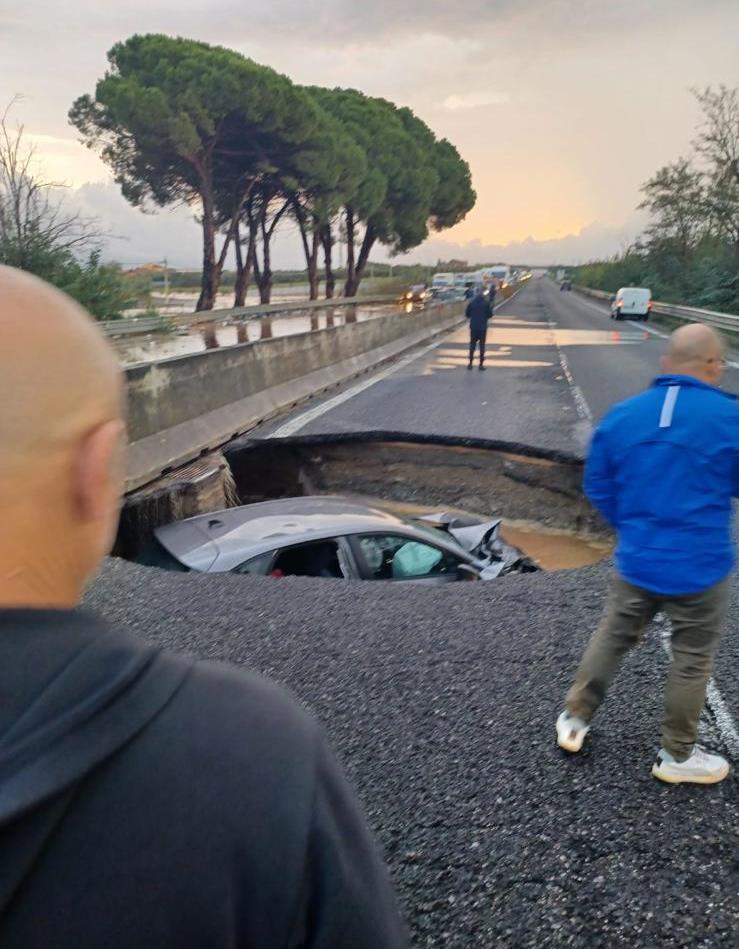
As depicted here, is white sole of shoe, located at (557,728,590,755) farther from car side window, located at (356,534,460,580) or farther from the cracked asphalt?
car side window, located at (356,534,460,580)

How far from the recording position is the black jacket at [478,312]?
17.1 meters

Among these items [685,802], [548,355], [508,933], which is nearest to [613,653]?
[685,802]

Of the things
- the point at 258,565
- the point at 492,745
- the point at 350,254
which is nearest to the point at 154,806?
the point at 492,745

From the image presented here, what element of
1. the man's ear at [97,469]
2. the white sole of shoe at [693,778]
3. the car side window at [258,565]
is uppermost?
the man's ear at [97,469]

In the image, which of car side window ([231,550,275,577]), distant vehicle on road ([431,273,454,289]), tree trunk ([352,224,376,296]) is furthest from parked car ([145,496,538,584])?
distant vehicle on road ([431,273,454,289])

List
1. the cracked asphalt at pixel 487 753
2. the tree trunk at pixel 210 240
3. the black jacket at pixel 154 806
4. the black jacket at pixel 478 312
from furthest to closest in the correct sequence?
1. the tree trunk at pixel 210 240
2. the black jacket at pixel 478 312
3. the cracked asphalt at pixel 487 753
4. the black jacket at pixel 154 806

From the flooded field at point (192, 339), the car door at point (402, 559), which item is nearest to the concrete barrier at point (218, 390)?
the flooded field at point (192, 339)

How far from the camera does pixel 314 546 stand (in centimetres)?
557

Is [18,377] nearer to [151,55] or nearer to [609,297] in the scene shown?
[151,55]

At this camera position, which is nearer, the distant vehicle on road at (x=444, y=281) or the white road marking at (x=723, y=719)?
the white road marking at (x=723, y=719)

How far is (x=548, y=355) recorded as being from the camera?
2136cm

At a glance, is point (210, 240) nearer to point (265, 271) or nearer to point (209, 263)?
point (209, 263)

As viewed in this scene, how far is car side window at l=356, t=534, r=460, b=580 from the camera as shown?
5676 millimetres

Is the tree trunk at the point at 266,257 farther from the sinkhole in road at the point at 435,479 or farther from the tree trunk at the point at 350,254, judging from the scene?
the sinkhole in road at the point at 435,479
